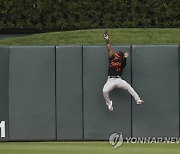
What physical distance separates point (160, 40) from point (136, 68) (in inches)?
96.0

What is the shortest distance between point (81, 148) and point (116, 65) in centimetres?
184

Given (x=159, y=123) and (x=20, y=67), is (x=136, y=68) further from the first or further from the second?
(x=20, y=67)

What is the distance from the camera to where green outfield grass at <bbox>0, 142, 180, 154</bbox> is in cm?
981

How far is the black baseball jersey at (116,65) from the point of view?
11.3 meters

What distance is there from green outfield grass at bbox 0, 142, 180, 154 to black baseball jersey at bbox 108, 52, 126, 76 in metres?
1.35

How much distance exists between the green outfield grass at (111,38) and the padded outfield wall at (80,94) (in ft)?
6.38

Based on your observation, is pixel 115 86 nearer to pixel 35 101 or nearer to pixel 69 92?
pixel 69 92

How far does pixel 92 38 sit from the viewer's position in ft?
45.8

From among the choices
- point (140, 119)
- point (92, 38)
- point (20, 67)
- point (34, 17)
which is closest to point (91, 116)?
point (140, 119)

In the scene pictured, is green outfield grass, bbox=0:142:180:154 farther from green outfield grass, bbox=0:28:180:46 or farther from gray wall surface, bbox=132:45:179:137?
green outfield grass, bbox=0:28:180:46

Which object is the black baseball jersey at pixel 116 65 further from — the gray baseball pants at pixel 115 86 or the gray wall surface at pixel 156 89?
the gray wall surface at pixel 156 89

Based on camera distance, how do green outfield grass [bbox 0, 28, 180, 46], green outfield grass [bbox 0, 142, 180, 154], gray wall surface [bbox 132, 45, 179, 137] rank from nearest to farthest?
1. green outfield grass [bbox 0, 142, 180, 154]
2. gray wall surface [bbox 132, 45, 179, 137]
3. green outfield grass [bbox 0, 28, 180, 46]

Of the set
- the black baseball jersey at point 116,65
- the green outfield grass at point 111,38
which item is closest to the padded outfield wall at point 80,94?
the black baseball jersey at point 116,65

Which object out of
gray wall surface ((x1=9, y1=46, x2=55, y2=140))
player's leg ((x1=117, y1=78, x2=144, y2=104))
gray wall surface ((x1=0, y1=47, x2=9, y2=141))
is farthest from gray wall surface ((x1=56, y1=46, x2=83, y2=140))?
gray wall surface ((x1=0, y1=47, x2=9, y2=141))
